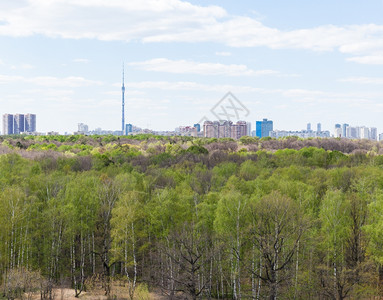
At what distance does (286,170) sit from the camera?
61656 mm

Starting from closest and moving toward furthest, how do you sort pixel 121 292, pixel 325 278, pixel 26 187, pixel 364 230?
pixel 325 278, pixel 364 230, pixel 121 292, pixel 26 187

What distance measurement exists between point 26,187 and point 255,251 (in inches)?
938

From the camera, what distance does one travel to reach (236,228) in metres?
37.0

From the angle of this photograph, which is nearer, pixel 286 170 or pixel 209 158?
pixel 286 170

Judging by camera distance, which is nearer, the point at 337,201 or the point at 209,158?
the point at 337,201

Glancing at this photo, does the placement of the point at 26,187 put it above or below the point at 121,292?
above

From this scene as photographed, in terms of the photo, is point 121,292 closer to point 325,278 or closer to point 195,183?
point 325,278

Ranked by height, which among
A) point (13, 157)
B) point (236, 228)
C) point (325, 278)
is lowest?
point (325, 278)

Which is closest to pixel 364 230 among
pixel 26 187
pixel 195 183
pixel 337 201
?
pixel 337 201

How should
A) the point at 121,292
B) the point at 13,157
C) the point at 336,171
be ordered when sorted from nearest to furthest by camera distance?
the point at 121,292
the point at 13,157
the point at 336,171

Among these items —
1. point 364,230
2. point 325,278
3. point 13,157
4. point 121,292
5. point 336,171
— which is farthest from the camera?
point 336,171

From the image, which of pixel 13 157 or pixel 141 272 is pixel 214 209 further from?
pixel 13 157

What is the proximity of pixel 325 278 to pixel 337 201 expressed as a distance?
25.6 feet

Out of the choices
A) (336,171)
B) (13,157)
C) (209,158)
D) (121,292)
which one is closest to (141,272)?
(121,292)
